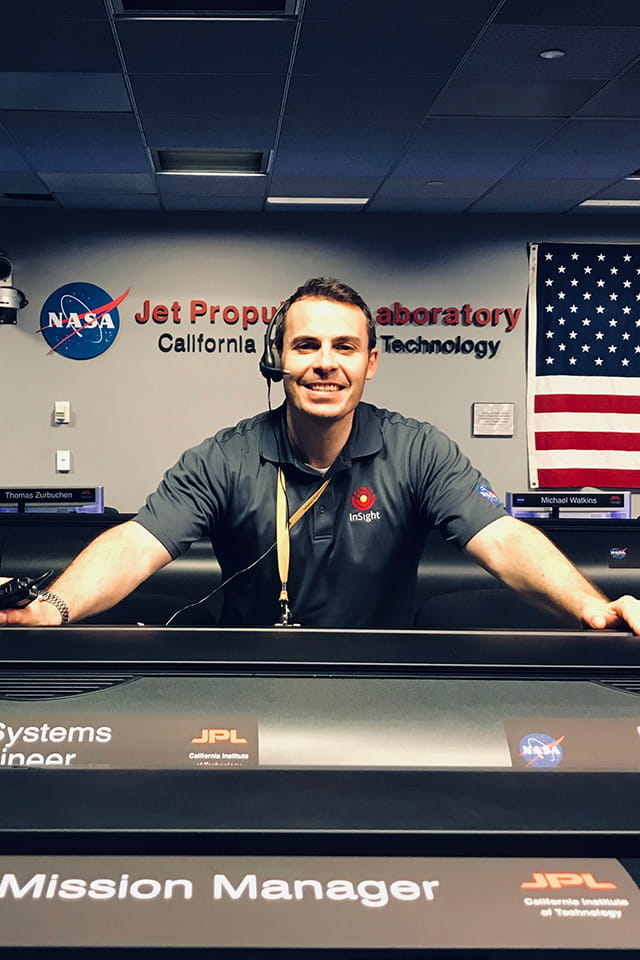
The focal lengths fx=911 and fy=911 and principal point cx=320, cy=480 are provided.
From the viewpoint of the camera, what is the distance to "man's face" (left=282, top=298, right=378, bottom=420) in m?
1.75

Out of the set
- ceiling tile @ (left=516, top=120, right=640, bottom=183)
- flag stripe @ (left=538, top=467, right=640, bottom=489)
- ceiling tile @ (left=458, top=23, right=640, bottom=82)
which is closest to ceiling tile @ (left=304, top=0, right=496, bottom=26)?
ceiling tile @ (left=458, top=23, right=640, bottom=82)

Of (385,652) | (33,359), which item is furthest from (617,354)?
(385,652)

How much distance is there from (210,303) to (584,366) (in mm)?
2512

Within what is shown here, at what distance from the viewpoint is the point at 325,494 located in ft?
5.82

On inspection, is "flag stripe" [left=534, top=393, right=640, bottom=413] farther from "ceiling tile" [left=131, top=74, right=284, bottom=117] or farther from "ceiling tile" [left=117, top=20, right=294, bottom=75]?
"ceiling tile" [left=117, top=20, right=294, bottom=75]

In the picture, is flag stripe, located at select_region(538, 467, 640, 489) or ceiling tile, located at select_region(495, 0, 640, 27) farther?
flag stripe, located at select_region(538, 467, 640, 489)

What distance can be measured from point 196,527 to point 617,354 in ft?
16.4

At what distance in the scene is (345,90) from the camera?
3887 mm

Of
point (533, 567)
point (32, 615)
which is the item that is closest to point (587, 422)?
point (533, 567)

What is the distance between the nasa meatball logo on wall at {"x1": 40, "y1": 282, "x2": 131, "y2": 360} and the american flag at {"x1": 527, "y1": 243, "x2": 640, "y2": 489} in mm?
2799

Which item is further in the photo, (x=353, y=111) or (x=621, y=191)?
(x=621, y=191)

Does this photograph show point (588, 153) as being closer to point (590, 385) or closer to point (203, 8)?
point (590, 385)

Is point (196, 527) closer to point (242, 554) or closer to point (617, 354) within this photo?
point (242, 554)

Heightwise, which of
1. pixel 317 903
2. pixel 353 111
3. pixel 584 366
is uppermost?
pixel 353 111
